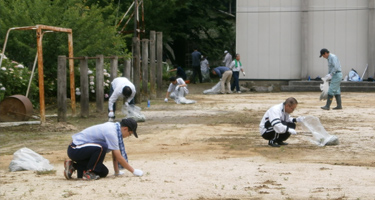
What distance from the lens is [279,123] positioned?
13055 millimetres

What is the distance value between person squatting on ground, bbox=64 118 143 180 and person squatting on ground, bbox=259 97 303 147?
3.78 m

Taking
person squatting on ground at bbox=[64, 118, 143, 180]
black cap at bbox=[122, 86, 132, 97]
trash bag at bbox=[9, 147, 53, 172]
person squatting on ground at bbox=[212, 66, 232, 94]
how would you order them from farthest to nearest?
person squatting on ground at bbox=[212, 66, 232, 94], black cap at bbox=[122, 86, 132, 97], trash bag at bbox=[9, 147, 53, 172], person squatting on ground at bbox=[64, 118, 143, 180]

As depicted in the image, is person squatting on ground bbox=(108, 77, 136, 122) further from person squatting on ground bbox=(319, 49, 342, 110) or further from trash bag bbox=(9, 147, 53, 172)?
trash bag bbox=(9, 147, 53, 172)

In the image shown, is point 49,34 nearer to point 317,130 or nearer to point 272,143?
point 272,143

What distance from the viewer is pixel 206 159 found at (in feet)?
39.6

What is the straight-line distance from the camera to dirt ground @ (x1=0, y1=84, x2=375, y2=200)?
903 cm

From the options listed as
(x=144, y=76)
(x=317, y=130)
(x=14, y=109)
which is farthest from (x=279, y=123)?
(x=144, y=76)

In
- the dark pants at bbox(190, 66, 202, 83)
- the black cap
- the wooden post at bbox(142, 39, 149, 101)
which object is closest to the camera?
the black cap

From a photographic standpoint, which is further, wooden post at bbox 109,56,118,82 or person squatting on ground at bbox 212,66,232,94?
person squatting on ground at bbox 212,66,232,94

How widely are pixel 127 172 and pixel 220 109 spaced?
475 inches

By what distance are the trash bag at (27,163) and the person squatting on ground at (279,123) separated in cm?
412

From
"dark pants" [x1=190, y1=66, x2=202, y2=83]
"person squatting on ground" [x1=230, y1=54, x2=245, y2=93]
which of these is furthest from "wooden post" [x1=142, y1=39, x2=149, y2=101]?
"dark pants" [x1=190, y1=66, x2=202, y2=83]

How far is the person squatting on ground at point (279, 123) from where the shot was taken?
512 inches

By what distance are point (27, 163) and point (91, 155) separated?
1764 millimetres
